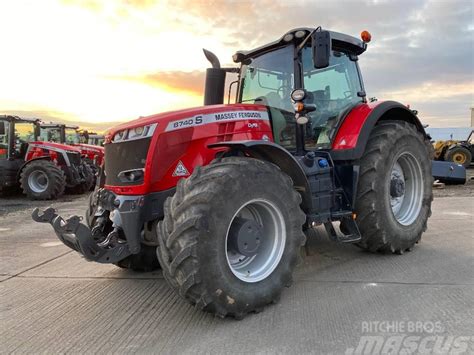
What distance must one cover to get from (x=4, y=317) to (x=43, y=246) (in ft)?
9.39

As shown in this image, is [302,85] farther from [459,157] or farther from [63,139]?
[459,157]

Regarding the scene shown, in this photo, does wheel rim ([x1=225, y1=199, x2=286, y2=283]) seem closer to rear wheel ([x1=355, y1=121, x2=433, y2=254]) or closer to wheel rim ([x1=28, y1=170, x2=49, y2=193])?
rear wheel ([x1=355, y1=121, x2=433, y2=254])

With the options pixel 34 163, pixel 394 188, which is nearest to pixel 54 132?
pixel 34 163

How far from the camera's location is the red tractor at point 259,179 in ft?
10.6

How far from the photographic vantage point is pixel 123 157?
3992 mm

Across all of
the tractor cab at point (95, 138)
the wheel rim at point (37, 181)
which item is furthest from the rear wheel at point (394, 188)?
the tractor cab at point (95, 138)

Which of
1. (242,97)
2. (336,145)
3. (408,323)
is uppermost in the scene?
(242,97)

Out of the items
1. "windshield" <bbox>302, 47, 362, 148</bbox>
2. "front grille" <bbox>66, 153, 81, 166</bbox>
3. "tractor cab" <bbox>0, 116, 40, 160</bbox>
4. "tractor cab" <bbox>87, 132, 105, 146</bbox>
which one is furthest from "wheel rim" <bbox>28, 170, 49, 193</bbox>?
"windshield" <bbox>302, 47, 362, 148</bbox>

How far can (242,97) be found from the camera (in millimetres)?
5152

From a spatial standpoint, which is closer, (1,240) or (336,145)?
(336,145)

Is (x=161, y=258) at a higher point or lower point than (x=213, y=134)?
lower

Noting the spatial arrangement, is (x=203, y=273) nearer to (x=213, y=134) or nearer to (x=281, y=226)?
(x=281, y=226)

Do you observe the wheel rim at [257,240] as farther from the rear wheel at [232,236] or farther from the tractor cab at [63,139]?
the tractor cab at [63,139]

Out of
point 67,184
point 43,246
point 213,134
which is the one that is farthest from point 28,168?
point 213,134
